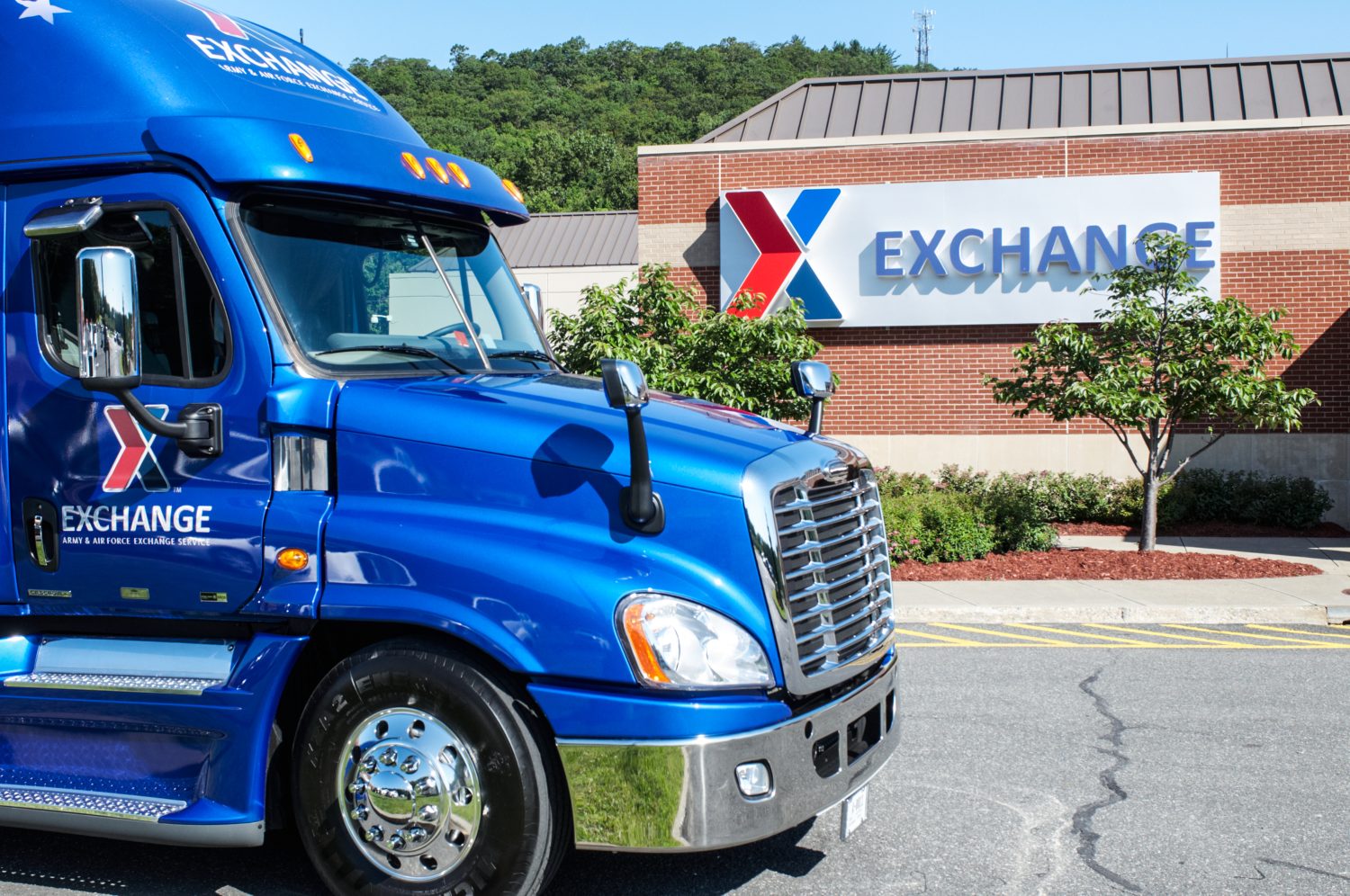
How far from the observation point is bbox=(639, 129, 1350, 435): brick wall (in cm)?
1748

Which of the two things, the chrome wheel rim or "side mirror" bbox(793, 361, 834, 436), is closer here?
the chrome wheel rim

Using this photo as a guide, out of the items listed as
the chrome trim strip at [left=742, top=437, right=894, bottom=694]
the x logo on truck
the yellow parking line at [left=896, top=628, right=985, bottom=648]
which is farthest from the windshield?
the yellow parking line at [left=896, top=628, right=985, bottom=648]

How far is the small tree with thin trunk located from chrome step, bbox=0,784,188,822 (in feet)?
35.5

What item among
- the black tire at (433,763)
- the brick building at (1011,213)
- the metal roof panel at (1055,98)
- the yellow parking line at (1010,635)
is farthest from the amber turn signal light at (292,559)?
the metal roof panel at (1055,98)

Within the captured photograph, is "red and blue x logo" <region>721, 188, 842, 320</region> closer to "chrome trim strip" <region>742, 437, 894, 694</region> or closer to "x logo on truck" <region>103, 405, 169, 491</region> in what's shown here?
"chrome trim strip" <region>742, 437, 894, 694</region>

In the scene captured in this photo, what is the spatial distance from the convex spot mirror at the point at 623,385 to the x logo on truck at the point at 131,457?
5.40 feet

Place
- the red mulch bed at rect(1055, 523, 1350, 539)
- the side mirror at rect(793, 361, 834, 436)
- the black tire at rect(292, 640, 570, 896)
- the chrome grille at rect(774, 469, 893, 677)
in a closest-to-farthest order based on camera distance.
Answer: the black tire at rect(292, 640, 570, 896) → the chrome grille at rect(774, 469, 893, 677) → the side mirror at rect(793, 361, 834, 436) → the red mulch bed at rect(1055, 523, 1350, 539)

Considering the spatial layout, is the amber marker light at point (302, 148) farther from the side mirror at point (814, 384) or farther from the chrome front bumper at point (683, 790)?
the chrome front bumper at point (683, 790)

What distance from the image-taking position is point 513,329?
17.5ft

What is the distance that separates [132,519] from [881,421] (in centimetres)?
1521

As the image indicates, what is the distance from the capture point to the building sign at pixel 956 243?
17.7 meters

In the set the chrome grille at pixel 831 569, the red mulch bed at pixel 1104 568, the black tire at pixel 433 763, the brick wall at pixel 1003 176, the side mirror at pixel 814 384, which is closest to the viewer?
the black tire at pixel 433 763

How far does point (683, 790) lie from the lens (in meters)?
3.87

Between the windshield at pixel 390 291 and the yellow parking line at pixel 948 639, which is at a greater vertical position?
the windshield at pixel 390 291
